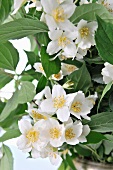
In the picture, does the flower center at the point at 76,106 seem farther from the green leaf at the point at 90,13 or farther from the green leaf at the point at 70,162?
the green leaf at the point at 70,162

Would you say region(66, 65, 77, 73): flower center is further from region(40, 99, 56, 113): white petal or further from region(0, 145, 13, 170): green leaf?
region(0, 145, 13, 170): green leaf

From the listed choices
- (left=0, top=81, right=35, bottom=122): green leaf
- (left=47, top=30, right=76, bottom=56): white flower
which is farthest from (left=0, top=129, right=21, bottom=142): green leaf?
(left=47, top=30, right=76, bottom=56): white flower

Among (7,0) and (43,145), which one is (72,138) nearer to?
(43,145)

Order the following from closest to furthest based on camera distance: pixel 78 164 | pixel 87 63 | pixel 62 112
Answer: pixel 62 112 < pixel 87 63 < pixel 78 164

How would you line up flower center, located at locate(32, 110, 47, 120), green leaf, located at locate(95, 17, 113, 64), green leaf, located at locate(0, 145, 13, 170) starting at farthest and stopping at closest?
green leaf, located at locate(0, 145, 13, 170), flower center, located at locate(32, 110, 47, 120), green leaf, located at locate(95, 17, 113, 64)

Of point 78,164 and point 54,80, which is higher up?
point 54,80

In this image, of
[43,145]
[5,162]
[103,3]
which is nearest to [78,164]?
[5,162]


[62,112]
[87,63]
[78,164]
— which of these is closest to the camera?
[62,112]
